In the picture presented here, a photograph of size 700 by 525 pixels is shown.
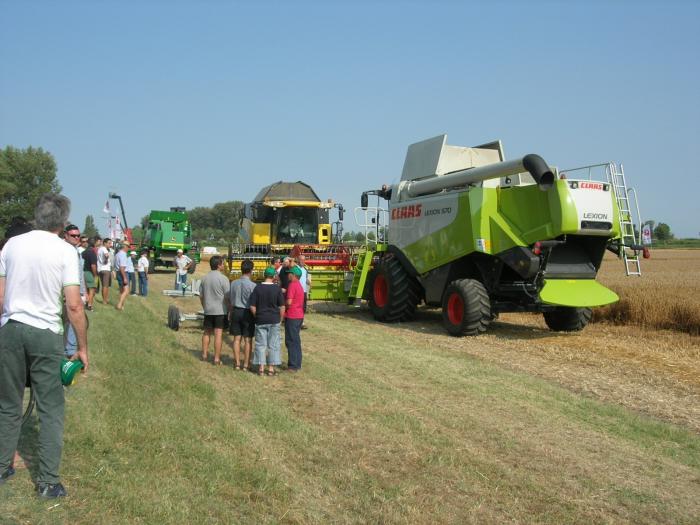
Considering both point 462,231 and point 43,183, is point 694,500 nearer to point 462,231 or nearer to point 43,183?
point 462,231

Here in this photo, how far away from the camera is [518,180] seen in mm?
12586

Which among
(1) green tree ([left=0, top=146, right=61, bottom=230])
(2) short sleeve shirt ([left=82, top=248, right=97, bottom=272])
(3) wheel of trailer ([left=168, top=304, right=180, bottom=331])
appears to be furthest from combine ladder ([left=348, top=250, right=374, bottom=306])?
(1) green tree ([left=0, top=146, right=61, bottom=230])

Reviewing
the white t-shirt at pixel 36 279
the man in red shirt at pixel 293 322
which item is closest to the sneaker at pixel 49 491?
the white t-shirt at pixel 36 279

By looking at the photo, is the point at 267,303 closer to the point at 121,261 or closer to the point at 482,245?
the point at 482,245

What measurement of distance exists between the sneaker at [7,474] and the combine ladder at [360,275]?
1069cm

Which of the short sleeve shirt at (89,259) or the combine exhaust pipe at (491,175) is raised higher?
the combine exhaust pipe at (491,175)

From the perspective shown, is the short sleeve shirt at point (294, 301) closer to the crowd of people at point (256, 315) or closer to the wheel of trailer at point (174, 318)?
the crowd of people at point (256, 315)

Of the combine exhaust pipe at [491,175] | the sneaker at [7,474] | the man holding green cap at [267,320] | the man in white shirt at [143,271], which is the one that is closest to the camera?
the sneaker at [7,474]

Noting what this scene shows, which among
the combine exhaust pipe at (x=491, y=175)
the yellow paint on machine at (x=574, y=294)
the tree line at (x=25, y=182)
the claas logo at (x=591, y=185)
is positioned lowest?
the yellow paint on machine at (x=574, y=294)

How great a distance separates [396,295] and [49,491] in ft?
33.1

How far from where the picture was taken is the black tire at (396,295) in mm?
13867

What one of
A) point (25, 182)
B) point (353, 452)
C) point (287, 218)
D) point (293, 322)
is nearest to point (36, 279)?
point (353, 452)

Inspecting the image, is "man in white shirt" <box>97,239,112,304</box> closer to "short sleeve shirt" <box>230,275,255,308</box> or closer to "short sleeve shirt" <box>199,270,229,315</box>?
"short sleeve shirt" <box>199,270,229,315</box>

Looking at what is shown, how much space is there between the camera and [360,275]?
15094 millimetres
